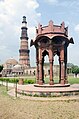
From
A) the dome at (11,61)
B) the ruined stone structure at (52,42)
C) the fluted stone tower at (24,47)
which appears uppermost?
the fluted stone tower at (24,47)

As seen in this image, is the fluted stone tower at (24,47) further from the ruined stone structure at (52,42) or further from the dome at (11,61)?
the ruined stone structure at (52,42)

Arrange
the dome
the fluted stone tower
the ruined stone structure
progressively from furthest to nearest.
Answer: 1. the dome
2. the fluted stone tower
3. the ruined stone structure

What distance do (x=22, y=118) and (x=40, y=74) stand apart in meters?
10.9

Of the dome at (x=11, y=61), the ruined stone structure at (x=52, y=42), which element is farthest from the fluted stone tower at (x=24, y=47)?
the ruined stone structure at (x=52, y=42)

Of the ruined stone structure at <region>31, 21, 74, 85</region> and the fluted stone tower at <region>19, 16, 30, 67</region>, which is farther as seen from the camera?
the fluted stone tower at <region>19, 16, 30, 67</region>

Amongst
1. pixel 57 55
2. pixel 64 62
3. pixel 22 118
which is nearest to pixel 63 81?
pixel 64 62

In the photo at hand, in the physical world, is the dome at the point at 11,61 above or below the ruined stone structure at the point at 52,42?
above

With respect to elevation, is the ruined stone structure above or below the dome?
below

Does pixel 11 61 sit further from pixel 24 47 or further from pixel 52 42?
pixel 52 42

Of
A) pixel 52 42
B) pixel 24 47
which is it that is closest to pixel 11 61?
pixel 24 47

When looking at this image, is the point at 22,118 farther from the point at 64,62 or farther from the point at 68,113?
the point at 64,62

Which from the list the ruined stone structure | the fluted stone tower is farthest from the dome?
the ruined stone structure

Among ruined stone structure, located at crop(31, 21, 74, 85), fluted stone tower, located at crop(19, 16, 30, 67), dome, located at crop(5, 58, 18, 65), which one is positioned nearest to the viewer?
ruined stone structure, located at crop(31, 21, 74, 85)

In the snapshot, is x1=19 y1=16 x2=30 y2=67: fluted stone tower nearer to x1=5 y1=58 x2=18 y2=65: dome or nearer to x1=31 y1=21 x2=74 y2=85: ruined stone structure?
x1=5 y1=58 x2=18 y2=65: dome
